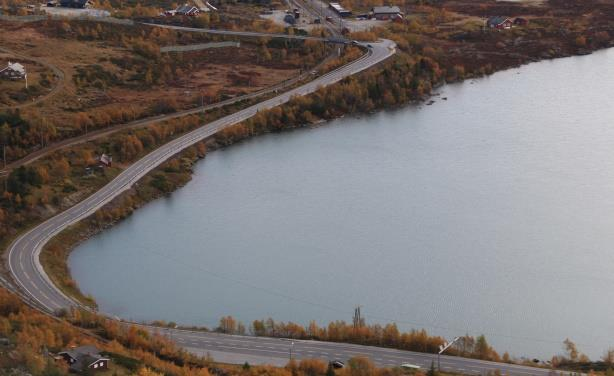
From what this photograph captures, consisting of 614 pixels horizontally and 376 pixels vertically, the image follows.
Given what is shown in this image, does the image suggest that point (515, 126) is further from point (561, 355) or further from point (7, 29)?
point (7, 29)

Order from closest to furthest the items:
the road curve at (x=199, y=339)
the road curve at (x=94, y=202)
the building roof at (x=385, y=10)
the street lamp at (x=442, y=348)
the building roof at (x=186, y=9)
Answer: the street lamp at (x=442, y=348) < the road curve at (x=199, y=339) < the road curve at (x=94, y=202) < the building roof at (x=186, y=9) < the building roof at (x=385, y=10)

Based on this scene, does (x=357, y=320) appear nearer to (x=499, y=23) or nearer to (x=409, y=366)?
(x=409, y=366)

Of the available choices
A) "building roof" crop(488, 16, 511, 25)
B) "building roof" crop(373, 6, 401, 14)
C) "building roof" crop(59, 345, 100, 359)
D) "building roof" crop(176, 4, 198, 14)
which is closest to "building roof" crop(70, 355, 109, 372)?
"building roof" crop(59, 345, 100, 359)

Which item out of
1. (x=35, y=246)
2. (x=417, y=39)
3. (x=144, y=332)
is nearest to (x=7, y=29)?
(x=417, y=39)

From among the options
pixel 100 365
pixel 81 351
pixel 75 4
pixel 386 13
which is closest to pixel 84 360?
pixel 100 365

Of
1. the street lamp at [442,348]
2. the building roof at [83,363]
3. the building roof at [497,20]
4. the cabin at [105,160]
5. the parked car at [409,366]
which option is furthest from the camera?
the building roof at [497,20]

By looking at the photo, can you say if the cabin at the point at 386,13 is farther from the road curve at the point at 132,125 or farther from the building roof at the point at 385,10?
the road curve at the point at 132,125

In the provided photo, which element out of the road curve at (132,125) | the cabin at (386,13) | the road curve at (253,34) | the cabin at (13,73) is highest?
the cabin at (386,13)

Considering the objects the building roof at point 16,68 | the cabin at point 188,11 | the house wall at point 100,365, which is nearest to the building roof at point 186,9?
the cabin at point 188,11
